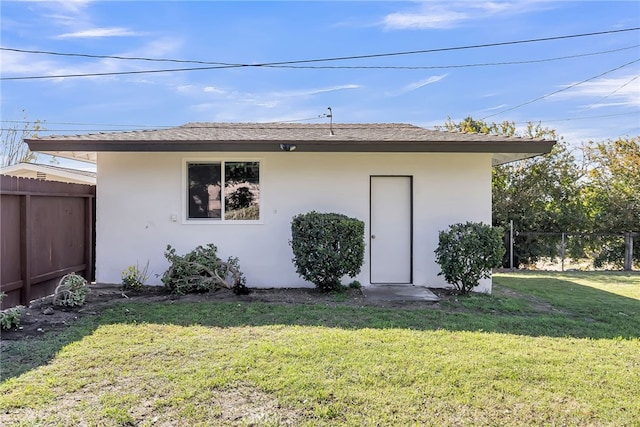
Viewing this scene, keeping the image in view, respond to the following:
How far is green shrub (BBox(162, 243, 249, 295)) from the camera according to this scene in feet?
22.4

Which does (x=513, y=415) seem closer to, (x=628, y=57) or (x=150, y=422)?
(x=150, y=422)

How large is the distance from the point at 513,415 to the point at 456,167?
5.56 meters

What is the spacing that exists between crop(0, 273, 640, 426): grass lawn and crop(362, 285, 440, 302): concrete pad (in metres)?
0.96

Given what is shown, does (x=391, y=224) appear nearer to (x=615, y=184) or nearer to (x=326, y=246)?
(x=326, y=246)

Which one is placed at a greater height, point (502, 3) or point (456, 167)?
point (502, 3)

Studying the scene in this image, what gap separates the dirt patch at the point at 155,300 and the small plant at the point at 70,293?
0.09m

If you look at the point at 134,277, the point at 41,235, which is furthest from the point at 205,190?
the point at 41,235

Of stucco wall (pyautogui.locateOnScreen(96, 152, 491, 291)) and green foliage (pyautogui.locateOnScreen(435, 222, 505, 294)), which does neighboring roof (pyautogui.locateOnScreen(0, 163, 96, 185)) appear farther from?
green foliage (pyautogui.locateOnScreen(435, 222, 505, 294))

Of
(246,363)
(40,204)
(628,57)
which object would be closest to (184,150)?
(40,204)

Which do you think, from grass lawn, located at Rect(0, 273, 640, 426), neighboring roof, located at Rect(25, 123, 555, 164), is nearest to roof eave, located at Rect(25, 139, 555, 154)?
neighboring roof, located at Rect(25, 123, 555, 164)

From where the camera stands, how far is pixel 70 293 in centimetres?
572

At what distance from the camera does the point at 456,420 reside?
9.24 ft

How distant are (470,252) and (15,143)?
2732 centimetres

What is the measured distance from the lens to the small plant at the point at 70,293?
18.7 ft
